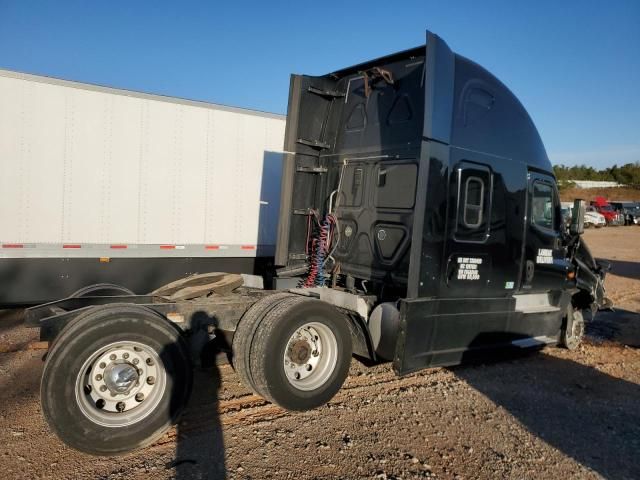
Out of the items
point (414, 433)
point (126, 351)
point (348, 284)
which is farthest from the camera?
point (348, 284)

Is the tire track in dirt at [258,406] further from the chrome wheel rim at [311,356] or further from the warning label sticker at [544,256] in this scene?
the warning label sticker at [544,256]

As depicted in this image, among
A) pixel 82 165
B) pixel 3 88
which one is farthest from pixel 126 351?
pixel 3 88

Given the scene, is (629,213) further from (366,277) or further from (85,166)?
(85,166)

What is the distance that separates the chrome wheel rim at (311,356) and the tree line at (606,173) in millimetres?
77677

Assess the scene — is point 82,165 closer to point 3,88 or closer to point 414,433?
point 3,88

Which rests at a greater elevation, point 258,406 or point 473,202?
point 473,202

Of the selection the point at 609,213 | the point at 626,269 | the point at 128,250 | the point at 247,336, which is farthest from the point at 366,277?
the point at 609,213

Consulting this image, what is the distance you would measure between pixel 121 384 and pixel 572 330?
5917 millimetres

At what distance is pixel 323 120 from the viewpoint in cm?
639

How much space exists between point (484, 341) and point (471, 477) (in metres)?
2.08

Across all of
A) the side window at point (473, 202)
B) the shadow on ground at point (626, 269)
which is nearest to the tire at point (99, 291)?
the side window at point (473, 202)

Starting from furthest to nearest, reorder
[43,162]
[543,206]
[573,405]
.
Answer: [43,162]
[543,206]
[573,405]

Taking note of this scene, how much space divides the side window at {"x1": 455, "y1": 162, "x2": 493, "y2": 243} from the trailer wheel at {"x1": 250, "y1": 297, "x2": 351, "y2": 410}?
1.59 m

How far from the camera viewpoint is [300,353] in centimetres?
467
